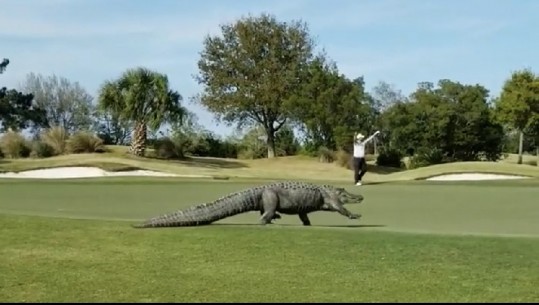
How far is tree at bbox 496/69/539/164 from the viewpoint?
1918 inches

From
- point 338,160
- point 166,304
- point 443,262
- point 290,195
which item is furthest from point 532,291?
point 338,160

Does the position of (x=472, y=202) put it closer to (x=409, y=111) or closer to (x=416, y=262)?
(x=416, y=262)

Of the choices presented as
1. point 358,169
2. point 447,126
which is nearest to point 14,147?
point 358,169

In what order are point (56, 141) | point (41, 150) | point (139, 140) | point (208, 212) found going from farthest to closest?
point (139, 140), point (56, 141), point (41, 150), point (208, 212)

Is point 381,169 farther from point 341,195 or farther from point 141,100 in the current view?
point 341,195

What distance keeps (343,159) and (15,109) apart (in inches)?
661

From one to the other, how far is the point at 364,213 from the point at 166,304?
25.3ft

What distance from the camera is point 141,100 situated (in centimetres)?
4197

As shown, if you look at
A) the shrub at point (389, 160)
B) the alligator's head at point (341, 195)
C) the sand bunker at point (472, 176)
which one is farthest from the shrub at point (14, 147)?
the alligator's head at point (341, 195)

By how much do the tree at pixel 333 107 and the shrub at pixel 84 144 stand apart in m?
12.1

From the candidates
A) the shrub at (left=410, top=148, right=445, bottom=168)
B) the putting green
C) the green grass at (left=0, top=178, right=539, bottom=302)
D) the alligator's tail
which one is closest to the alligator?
the alligator's tail

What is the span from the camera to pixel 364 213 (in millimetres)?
13453

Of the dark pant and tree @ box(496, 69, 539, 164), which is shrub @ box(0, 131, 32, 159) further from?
tree @ box(496, 69, 539, 164)

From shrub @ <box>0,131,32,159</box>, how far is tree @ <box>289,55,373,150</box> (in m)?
15.2
